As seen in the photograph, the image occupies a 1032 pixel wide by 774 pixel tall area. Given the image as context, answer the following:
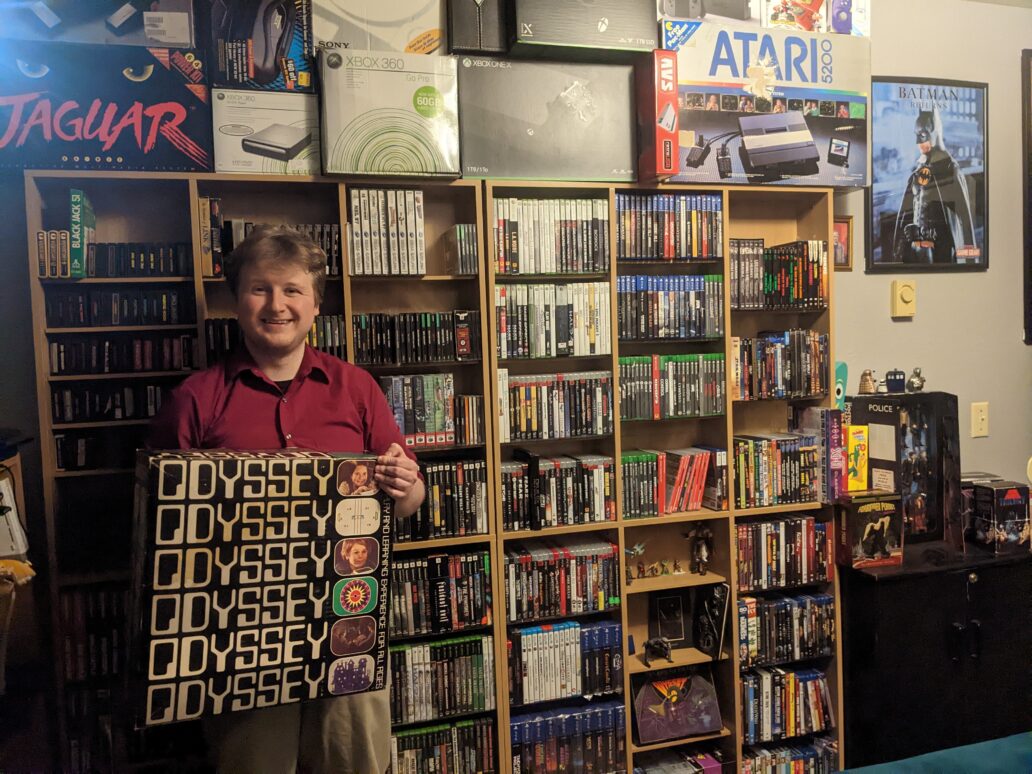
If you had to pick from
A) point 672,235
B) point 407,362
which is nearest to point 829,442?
point 672,235

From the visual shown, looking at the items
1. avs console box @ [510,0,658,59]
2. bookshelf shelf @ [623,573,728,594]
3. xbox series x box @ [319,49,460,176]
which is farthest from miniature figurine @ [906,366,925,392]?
xbox series x box @ [319,49,460,176]

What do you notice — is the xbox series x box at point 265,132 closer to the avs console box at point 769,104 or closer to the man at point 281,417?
the man at point 281,417

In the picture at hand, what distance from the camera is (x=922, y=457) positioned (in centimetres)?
261

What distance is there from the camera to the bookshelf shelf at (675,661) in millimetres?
2385

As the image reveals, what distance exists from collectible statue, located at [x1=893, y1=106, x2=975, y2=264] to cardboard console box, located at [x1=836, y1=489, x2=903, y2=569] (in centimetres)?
100

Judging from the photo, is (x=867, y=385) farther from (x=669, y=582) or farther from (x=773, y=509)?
(x=669, y=582)

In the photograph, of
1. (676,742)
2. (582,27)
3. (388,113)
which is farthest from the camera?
(676,742)

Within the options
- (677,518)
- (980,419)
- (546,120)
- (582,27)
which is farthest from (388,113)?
(980,419)

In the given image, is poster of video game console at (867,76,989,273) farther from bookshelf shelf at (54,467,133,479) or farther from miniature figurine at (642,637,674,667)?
bookshelf shelf at (54,467,133,479)

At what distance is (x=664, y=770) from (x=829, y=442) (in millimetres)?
1259

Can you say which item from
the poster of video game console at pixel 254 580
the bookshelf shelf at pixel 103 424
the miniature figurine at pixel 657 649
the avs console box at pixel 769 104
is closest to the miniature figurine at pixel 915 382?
the avs console box at pixel 769 104

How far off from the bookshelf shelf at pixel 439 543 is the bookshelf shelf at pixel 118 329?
2.91ft

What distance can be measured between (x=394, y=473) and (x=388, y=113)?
45.3 inches

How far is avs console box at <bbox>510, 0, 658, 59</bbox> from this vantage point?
84.1 inches
